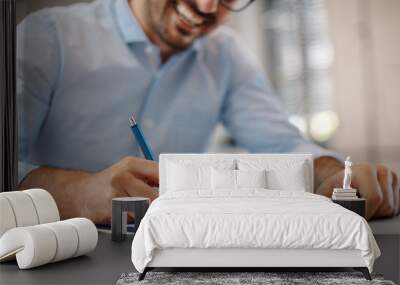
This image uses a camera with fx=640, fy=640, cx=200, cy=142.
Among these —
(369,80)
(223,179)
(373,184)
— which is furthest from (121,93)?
(373,184)

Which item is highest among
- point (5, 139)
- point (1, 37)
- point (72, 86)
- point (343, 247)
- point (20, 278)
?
point (1, 37)

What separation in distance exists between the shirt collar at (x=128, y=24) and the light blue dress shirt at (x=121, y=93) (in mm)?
10

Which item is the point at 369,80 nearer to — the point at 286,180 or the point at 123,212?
the point at 286,180

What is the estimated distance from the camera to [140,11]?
6488mm

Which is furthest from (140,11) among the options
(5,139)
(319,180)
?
(319,180)

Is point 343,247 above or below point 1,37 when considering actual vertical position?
below

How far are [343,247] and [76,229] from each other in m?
1.97

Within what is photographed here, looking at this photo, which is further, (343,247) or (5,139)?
(5,139)

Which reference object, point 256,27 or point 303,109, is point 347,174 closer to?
point 303,109

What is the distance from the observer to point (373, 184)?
21.3 ft

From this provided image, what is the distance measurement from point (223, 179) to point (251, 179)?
0.24m

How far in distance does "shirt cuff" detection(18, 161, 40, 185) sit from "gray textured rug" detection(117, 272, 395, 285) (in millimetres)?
2578

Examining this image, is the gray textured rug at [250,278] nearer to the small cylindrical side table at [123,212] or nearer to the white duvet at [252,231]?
the white duvet at [252,231]

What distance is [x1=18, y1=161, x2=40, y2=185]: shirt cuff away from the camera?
6543 millimetres
